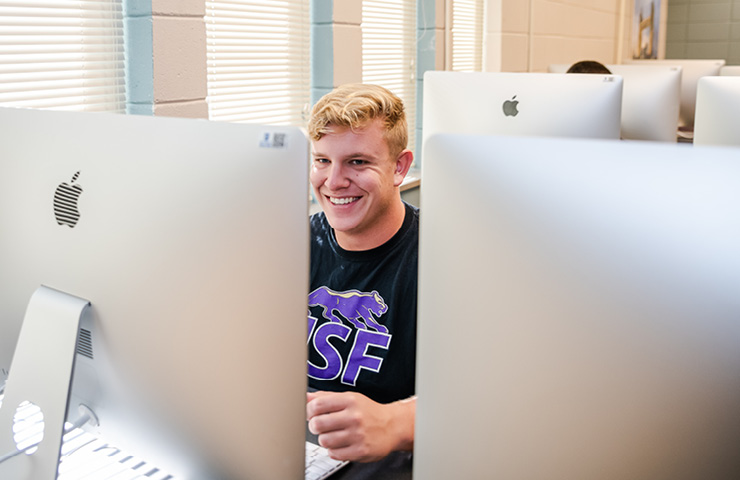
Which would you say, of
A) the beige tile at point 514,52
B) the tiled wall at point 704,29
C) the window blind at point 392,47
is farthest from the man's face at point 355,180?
the tiled wall at point 704,29

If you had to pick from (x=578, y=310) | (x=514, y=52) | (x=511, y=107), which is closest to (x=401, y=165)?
(x=511, y=107)

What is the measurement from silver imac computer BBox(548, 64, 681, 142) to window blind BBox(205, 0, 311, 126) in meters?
1.37

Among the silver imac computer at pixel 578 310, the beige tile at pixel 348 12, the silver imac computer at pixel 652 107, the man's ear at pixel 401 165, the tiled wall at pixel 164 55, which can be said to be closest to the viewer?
the silver imac computer at pixel 578 310

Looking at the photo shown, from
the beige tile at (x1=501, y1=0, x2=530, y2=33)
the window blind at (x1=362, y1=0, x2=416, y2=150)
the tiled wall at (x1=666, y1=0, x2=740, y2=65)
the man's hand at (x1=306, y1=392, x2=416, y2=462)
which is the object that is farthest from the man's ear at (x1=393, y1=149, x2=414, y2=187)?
the tiled wall at (x1=666, y1=0, x2=740, y2=65)

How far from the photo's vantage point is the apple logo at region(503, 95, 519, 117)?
176cm

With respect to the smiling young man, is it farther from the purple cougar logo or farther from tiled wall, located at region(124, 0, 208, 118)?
tiled wall, located at region(124, 0, 208, 118)

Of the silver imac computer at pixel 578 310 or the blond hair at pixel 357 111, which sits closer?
Result: the silver imac computer at pixel 578 310

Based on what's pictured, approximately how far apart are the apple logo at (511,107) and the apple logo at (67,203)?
1150mm

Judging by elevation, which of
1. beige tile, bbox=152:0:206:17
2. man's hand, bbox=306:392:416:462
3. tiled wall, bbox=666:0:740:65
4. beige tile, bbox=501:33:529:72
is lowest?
man's hand, bbox=306:392:416:462

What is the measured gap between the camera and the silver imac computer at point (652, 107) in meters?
2.59

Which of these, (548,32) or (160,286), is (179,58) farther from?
(548,32)

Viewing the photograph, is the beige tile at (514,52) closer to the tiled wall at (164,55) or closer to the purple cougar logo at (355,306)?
the tiled wall at (164,55)

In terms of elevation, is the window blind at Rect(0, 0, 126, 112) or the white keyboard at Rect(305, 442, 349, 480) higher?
the window blind at Rect(0, 0, 126, 112)

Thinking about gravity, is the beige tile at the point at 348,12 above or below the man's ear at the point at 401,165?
above
